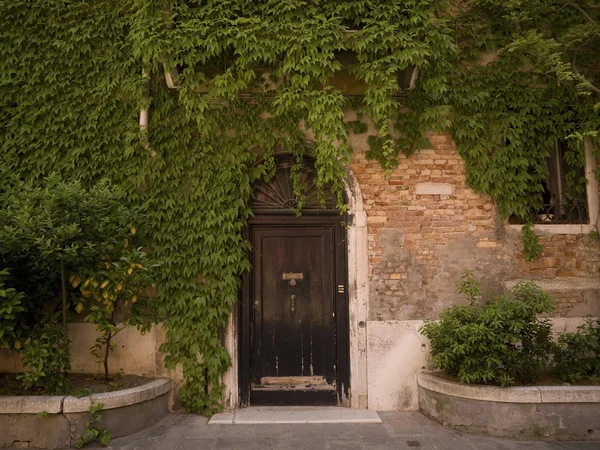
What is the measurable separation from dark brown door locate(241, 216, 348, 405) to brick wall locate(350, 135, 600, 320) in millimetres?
556

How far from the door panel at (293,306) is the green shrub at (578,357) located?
2.63 metres

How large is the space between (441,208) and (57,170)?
4.88 meters

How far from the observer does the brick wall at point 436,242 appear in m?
5.63

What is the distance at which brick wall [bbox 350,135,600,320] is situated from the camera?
563 cm

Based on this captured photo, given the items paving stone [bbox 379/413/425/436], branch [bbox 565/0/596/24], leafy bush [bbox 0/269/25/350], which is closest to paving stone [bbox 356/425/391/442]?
paving stone [bbox 379/413/425/436]

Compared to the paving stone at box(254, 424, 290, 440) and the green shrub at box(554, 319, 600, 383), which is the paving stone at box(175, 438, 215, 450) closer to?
the paving stone at box(254, 424, 290, 440)

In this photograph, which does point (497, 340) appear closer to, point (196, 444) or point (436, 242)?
point (436, 242)

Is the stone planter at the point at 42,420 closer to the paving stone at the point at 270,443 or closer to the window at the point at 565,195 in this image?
the paving stone at the point at 270,443

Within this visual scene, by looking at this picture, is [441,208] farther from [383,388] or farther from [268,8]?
[268,8]

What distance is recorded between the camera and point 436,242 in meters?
5.71

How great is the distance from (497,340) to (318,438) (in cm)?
215

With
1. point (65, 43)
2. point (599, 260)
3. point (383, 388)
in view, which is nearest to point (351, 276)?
point (383, 388)

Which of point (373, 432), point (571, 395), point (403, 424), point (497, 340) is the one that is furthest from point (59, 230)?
point (571, 395)

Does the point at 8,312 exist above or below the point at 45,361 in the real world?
above
